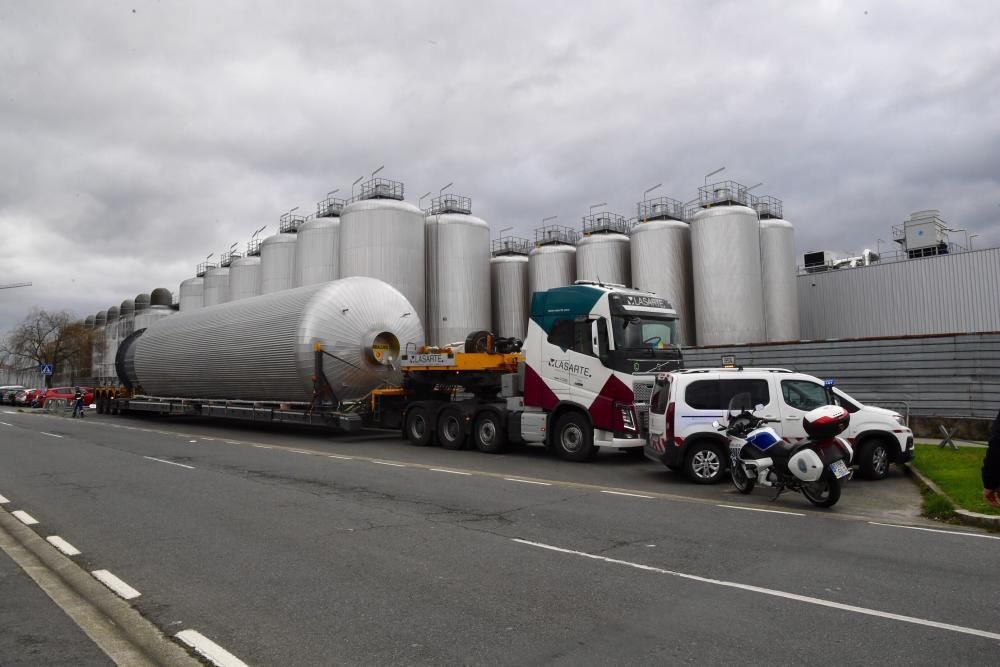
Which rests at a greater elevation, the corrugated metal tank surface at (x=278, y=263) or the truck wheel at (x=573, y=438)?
the corrugated metal tank surface at (x=278, y=263)

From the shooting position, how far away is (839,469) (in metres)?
8.96

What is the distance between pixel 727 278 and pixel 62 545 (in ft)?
93.3

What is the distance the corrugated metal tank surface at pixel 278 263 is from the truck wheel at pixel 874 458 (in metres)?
35.5

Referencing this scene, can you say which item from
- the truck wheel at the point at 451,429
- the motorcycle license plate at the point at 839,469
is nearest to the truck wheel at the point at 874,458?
the motorcycle license plate at the point at 839,469

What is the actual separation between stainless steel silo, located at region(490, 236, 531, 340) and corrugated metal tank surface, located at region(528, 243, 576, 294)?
3.47 ft

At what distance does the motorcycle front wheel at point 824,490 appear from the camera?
8945mm

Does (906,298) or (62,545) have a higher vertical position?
(906,298)

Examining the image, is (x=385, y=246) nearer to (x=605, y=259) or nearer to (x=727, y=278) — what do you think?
(x=605, y=259)

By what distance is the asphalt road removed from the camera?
4.30 meters

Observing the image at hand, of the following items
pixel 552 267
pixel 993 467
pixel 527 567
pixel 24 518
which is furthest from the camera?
pixel 552 267

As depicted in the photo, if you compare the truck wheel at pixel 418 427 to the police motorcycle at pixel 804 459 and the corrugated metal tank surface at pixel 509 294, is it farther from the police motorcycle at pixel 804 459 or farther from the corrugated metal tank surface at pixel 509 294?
the corrugated metal tank surface at pixel 509 294

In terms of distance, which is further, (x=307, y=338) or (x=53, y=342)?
(x=53, y=342)

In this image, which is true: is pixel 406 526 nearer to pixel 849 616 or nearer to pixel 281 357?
pixel 849 616

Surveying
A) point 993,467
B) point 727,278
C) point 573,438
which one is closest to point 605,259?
point 727,278
